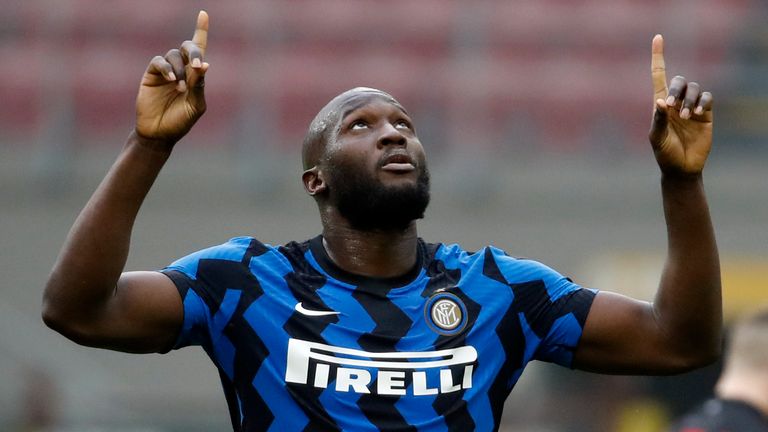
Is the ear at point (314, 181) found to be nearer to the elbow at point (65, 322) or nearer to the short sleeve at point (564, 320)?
the short sleeve at point (564, 320)

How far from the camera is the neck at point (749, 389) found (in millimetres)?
4805

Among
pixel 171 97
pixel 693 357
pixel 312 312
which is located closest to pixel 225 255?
pixel 312 312

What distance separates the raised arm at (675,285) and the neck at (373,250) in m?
0.58

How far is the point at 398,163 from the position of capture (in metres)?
3.75

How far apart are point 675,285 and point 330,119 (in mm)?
1155

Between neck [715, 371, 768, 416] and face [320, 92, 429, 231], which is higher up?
face [320, 92, 429, 231]

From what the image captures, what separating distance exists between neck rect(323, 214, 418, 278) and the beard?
2 centimetres

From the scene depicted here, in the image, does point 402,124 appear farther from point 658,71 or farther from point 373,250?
point 658,71

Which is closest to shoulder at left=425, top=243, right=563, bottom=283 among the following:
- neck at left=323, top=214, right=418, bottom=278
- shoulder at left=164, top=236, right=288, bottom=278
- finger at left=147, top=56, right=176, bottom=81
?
neck at left=323, top=214, right=418, bottom=278

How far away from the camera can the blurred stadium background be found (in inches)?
466

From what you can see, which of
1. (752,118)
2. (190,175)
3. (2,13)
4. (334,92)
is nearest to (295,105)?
(334,92)

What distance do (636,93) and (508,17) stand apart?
167cm

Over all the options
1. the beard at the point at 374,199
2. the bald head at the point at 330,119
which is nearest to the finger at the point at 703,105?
the beard at the point at 374,199

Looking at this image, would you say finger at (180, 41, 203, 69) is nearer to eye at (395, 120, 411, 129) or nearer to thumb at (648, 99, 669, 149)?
eye at (395, 120, 411, 129)
